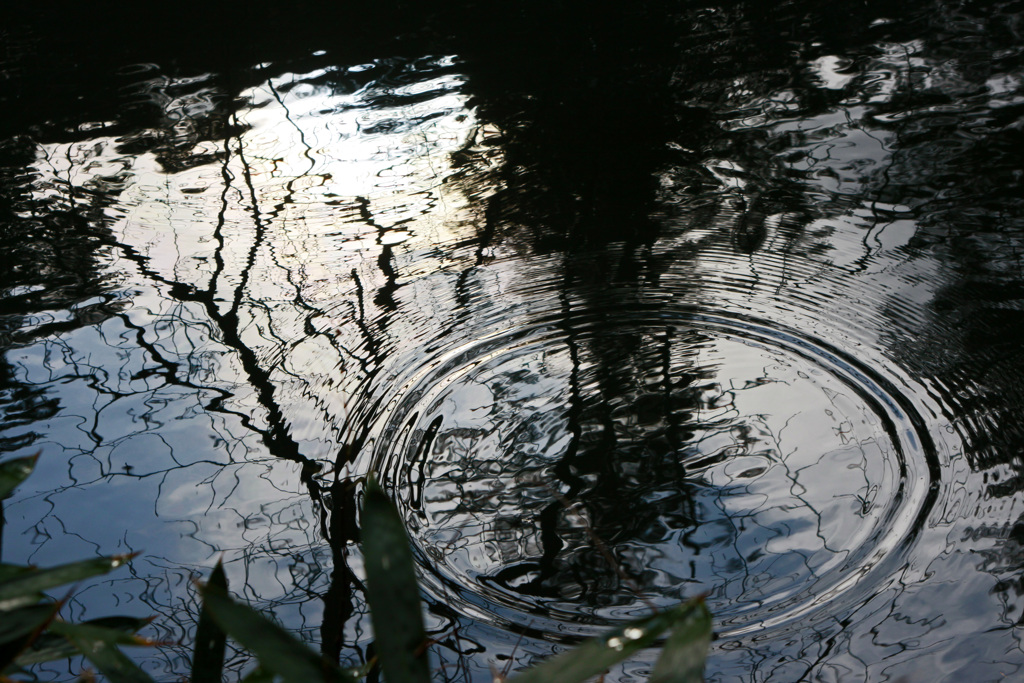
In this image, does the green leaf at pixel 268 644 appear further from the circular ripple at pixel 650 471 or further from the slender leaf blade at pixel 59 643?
the circular ripple at pixel 650 471

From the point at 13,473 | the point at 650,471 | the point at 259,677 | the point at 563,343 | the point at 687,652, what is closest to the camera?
the point at 687,652

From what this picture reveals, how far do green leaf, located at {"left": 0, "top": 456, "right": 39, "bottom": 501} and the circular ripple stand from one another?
0.75 metres

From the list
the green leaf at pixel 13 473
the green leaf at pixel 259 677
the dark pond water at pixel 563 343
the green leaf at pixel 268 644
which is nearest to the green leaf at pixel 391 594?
the green leaf at pixel 268 644

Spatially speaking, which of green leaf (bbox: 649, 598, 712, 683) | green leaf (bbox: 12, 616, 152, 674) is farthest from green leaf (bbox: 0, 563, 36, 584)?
green leaf (bbox: 649, 598, 712, 683)

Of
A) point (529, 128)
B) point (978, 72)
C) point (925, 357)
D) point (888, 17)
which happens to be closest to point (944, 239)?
point (925, 357)

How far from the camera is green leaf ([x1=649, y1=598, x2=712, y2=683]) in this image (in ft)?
2.42

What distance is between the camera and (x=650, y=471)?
1762mm

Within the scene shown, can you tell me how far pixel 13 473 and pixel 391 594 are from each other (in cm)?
56

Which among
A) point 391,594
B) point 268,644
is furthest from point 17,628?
point 391,594

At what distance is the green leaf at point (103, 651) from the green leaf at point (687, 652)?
1.93 feet

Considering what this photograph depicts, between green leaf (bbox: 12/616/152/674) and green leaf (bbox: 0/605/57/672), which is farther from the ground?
green leaf (bbox: 12/616/152/674)

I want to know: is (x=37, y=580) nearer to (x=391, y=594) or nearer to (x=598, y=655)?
(x=391, y=594)

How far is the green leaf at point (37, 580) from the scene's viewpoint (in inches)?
34.9

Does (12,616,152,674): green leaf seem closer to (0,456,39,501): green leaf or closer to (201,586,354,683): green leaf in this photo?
(0,456,39,501): green leaf
